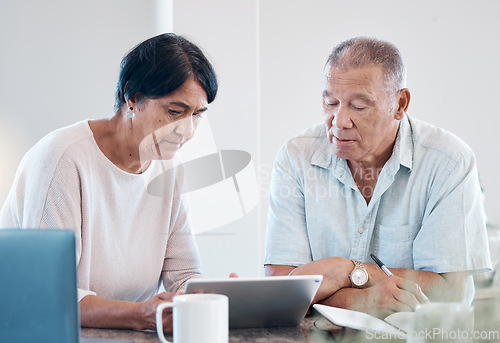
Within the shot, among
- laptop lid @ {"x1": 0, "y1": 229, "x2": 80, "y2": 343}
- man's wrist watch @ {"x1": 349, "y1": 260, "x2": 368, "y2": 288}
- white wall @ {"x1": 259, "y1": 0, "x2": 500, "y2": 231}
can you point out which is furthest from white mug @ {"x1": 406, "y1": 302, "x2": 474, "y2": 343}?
white wall @ {"x1": 259, "y1": 0, "x2": 500, "y2": 231}

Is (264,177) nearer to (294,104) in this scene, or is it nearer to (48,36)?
(294,104)

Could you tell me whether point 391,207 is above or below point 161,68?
below

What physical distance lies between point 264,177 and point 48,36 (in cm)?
123

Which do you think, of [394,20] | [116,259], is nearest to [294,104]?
[394,20]

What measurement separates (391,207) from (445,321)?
1359mm

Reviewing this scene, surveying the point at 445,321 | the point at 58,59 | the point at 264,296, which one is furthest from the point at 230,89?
the point at 445,321

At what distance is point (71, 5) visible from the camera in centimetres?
261

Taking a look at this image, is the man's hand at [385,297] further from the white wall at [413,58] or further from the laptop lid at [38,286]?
the white wall at [413,58]

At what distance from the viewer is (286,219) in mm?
1764

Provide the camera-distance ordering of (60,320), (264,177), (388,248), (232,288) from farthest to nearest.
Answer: (264,177), (388,248), (232,288), (60,320)

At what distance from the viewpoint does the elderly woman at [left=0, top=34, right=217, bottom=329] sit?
143cm

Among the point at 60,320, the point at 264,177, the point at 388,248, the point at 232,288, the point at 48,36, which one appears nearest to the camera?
the point at 60,320

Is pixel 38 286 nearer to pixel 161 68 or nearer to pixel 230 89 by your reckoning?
pixel 161 68

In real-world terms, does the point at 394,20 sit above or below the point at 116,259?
above
